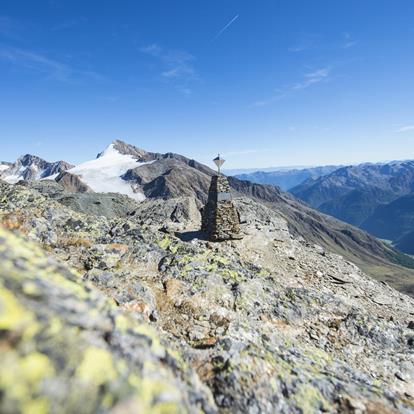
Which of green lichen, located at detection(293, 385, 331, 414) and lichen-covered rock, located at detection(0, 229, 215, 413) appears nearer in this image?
lichen-covered rock, located at detection(0, 229, 215, 413)

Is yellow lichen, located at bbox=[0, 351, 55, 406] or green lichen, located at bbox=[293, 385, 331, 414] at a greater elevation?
yellow lichen, located at bbox=[0, 351, 55, 406]

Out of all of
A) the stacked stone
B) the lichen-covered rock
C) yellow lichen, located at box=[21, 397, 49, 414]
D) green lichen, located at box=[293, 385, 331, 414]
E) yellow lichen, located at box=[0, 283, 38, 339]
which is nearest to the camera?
yellow lichen, located at box=[21, 397, 49, 414]

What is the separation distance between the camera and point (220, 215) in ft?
85.8

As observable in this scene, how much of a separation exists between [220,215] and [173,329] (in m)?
16.1

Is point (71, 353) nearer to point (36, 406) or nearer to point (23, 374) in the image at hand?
point (23, 374)

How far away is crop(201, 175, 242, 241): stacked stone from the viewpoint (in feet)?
85.1

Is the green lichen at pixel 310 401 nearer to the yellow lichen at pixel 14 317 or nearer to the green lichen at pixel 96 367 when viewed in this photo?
the green lichen at pixel 96 367

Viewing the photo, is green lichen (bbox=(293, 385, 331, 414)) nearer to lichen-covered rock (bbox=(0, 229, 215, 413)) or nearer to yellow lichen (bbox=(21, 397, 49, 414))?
lichen-covered rock (bbox=(0, 229, 215, 413))

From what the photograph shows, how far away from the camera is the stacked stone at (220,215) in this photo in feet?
85.1

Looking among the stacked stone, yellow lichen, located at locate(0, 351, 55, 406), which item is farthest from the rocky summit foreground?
the stacked stone

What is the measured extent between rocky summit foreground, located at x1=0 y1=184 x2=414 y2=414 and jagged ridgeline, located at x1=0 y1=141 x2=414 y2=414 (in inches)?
1.0

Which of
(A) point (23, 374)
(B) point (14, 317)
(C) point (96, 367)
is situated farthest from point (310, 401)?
(B) point (14, 317)

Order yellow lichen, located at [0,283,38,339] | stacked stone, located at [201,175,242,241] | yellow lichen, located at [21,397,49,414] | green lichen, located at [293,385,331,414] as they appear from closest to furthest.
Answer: yellow lichen, located at [21,397,49,414] < yellow lichen, located at [0,283,38,339] < green lichen, located at [293,385,331,414] < stacked stone, located at [201,175,242,241]

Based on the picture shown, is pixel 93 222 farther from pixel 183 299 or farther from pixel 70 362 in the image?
pixel 70 362
